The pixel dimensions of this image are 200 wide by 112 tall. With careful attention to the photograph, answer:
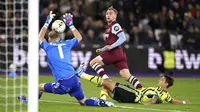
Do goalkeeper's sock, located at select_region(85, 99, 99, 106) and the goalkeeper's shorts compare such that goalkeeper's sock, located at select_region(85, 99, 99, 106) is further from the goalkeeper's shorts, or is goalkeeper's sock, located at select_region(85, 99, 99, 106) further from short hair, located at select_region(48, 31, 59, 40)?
short hair, located at select_region(48, 31, 59, 40)

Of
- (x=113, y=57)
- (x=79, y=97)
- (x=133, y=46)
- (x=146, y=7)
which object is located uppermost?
(x=146, y=7)

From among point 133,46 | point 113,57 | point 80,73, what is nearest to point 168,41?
point 133,46

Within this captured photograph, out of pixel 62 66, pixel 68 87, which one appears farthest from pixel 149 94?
pixel 62 66

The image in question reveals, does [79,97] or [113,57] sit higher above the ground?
[113,57]

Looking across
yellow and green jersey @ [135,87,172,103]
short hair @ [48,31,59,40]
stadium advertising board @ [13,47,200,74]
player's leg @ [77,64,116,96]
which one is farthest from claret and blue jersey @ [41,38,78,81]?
stadium advertising board @ [13,47,200,74]

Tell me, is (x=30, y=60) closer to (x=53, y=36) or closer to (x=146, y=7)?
(x=53, y=36)

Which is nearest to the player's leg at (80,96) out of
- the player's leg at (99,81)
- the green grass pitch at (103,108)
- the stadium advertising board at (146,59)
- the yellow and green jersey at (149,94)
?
the green grass pitch at (103,108)

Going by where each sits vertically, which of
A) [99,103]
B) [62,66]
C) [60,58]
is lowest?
[99,103]

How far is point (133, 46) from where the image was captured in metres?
24.4

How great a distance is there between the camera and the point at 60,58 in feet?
42.3

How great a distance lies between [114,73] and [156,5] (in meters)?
5.36

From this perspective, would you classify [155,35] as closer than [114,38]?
No

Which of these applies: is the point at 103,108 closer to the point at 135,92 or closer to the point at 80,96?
the point at 80,96

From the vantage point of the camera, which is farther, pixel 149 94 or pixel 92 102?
pixel 149 94
